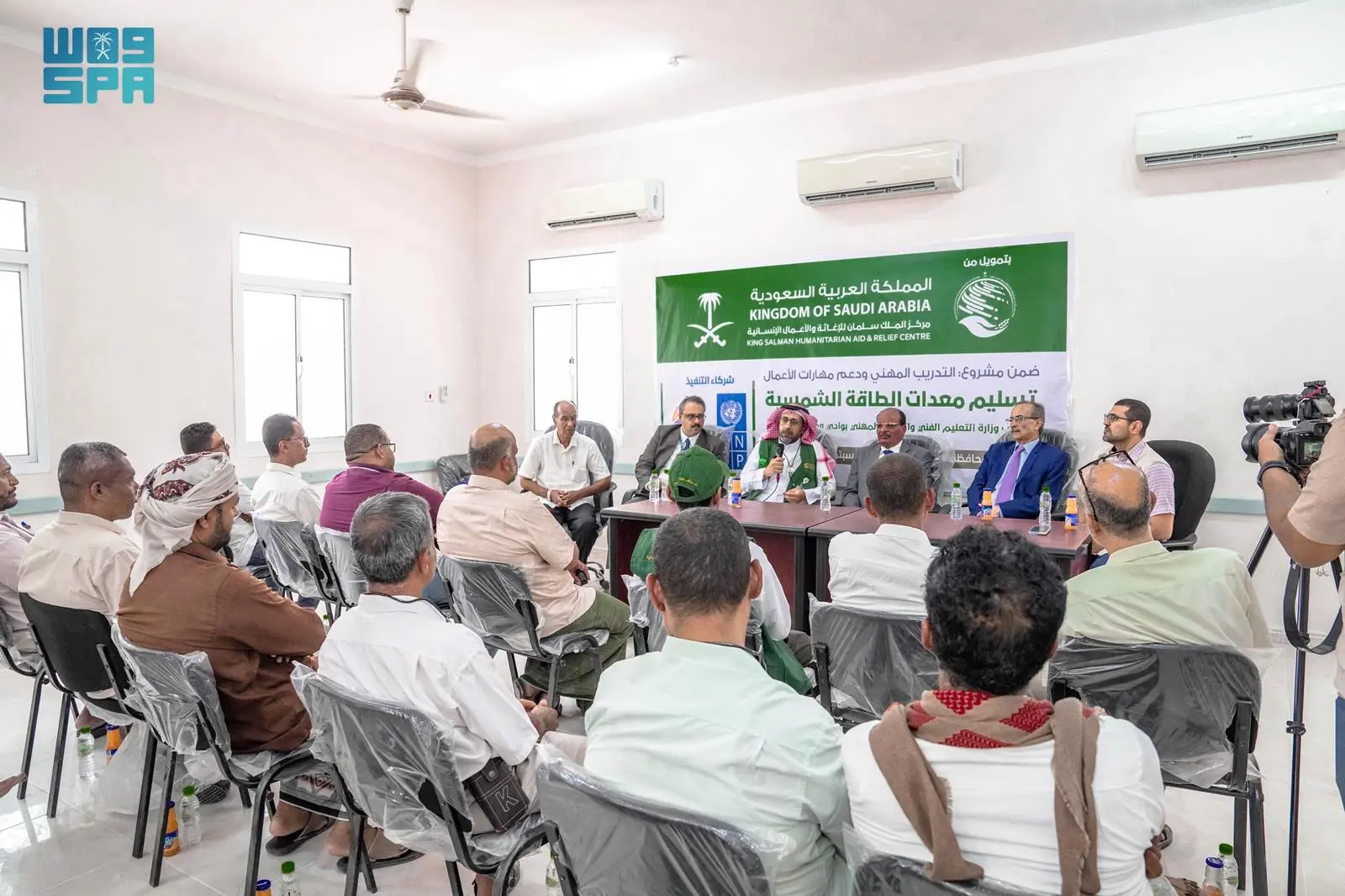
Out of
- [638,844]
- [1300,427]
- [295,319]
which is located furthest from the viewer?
[295,319]

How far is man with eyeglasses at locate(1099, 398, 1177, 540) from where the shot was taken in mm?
3982

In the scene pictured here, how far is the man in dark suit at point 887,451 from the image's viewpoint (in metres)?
5.41

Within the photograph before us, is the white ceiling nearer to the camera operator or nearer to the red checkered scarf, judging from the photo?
the camera operator

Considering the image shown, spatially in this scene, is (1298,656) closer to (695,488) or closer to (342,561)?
(695,488)

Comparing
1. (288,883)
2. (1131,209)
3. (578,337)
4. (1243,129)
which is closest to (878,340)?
(1131,209)

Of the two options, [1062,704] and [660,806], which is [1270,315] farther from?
[660,806]

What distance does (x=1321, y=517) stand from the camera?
167 cm

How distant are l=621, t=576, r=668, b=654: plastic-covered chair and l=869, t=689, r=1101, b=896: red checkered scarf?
1.69m

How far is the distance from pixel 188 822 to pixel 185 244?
13.9 ft

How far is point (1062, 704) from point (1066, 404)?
15.0ft

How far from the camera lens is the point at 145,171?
17.7 feet

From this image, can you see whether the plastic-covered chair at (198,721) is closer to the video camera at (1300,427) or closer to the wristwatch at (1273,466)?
the wristwatch at (1273,466)

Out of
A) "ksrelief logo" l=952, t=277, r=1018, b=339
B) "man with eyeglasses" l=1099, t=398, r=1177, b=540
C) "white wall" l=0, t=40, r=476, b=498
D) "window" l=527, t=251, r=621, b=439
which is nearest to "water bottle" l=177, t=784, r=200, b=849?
"white wall" l=0, t=40, r=476, b=498

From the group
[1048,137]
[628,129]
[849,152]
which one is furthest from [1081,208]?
[628,129]
